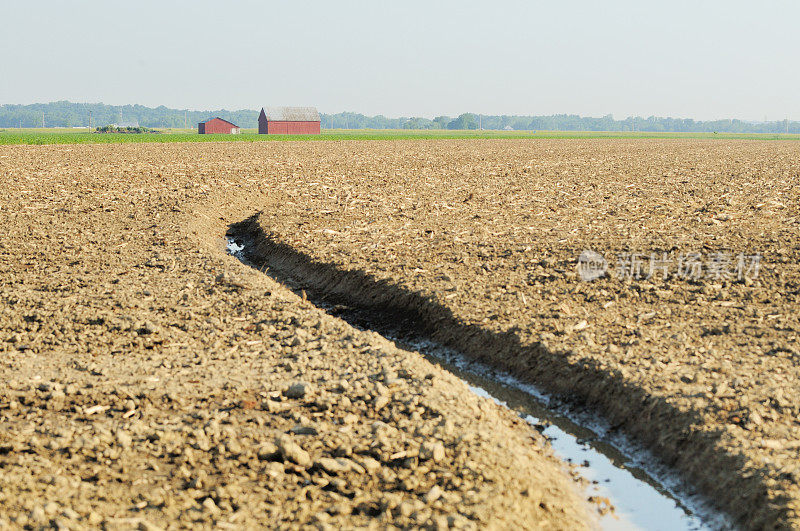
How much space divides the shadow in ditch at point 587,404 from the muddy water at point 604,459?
1 cm

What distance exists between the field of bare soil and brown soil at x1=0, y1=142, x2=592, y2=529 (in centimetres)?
3

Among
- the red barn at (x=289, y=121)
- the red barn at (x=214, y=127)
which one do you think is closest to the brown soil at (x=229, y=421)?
the red barn at (x=289, y=121)

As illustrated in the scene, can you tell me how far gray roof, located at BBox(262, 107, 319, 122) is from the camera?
376ft

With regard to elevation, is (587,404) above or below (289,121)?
below

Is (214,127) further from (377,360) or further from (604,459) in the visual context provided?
(604,459)

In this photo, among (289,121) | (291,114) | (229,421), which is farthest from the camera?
(291,114)

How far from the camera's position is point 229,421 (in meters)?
6.60

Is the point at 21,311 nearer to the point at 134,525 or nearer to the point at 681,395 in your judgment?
the point at 134,525

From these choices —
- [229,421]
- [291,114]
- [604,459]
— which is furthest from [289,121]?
[604,459]

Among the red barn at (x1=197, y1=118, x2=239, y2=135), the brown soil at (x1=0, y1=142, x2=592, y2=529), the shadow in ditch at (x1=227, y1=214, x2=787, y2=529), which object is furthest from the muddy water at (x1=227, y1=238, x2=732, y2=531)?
the red barn at (x1=197, y1=118, x2=239, y2=135)

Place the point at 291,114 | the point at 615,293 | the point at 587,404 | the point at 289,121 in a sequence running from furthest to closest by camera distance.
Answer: the point at 291,114
the point at 289,121
the point at 615,293
the point at 587,404

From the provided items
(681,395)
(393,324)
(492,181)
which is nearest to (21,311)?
(393,324)

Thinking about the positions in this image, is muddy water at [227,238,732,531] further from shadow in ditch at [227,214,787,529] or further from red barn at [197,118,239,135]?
red barn at [197,118,239,135]

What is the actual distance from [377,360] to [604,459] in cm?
250
